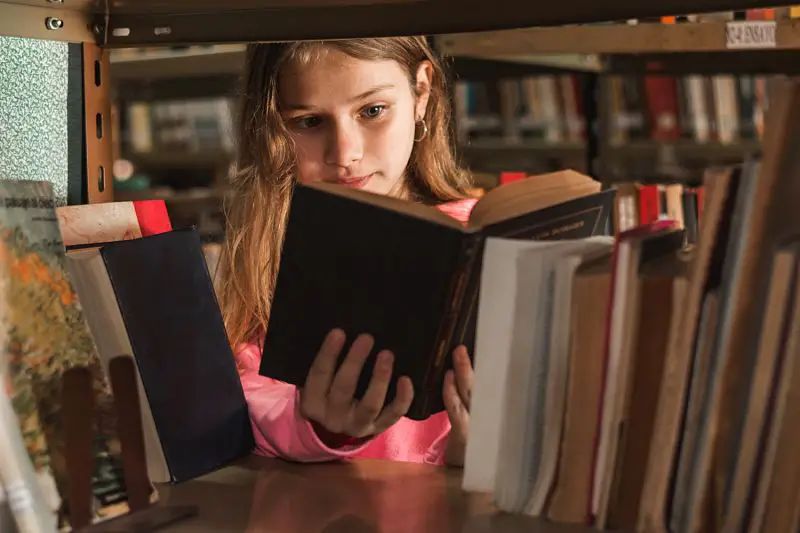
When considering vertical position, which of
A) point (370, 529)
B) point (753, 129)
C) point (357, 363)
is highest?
point (753, 129)

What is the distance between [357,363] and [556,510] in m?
0.20

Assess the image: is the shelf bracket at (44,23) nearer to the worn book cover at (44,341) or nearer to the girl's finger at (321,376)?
the worn book cover at (44,341)

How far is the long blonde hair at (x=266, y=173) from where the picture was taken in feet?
4.50

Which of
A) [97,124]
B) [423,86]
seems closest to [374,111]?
[423,86]

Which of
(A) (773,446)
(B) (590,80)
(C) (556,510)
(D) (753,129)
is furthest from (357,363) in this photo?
(D) (753,129)

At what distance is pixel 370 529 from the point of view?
29.0 inches

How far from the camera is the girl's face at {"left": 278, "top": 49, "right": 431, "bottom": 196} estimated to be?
1.31m

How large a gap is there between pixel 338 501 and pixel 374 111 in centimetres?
69

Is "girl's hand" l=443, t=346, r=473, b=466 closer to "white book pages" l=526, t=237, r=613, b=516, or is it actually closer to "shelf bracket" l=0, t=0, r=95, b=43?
"white book pages" l=526, t=237, r=613, b=516

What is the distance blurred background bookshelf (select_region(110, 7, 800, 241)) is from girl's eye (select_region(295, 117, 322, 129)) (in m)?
1.47

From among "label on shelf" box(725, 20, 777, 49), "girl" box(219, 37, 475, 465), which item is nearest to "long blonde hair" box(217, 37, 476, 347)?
"girl" box(219, 37, 475, 465)

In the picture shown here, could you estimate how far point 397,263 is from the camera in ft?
2.42

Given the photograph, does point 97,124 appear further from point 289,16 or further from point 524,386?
point 524,386

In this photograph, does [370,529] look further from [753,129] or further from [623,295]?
[753,129]
